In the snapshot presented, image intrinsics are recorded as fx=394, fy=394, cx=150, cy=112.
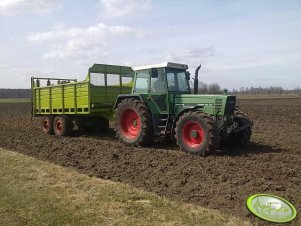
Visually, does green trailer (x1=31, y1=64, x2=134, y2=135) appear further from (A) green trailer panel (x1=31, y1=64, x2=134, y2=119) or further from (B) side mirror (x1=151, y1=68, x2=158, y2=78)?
(B) side mirror (x1=151, y1=68, x2=158, y2=78)

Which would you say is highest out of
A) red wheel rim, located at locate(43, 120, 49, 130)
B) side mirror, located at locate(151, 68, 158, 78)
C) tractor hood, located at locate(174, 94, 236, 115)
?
side mirror, located at locate(151, 68, 158, 78)

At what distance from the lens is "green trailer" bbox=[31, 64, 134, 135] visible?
1365 cm

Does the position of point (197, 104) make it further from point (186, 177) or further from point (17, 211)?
point (17, 211)

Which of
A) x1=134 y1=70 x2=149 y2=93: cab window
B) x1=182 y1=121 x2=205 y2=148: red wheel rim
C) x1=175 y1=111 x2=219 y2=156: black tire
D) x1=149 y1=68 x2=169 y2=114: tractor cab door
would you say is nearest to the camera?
x1=175 y1=111 x2=219 y2=156: black tire

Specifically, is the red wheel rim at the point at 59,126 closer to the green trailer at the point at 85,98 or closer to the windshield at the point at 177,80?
the green trailer at the point at 85,98

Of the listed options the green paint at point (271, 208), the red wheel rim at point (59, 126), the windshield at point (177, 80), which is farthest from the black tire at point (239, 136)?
the red wheel rim at point (59, 126)

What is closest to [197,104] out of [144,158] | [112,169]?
[144,158]

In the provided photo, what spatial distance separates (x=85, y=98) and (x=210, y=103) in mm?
5096

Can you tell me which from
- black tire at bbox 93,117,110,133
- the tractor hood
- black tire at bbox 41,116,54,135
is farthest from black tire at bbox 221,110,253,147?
black tire at bbox 41,116,54,135

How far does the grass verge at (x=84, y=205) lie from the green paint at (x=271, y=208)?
0.44 metres

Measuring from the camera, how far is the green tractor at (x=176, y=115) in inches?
389

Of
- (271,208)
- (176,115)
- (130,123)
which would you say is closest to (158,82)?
(176,115)

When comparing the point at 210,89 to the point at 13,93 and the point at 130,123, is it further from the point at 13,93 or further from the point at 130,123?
the point at 13,93

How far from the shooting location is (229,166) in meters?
8.45
